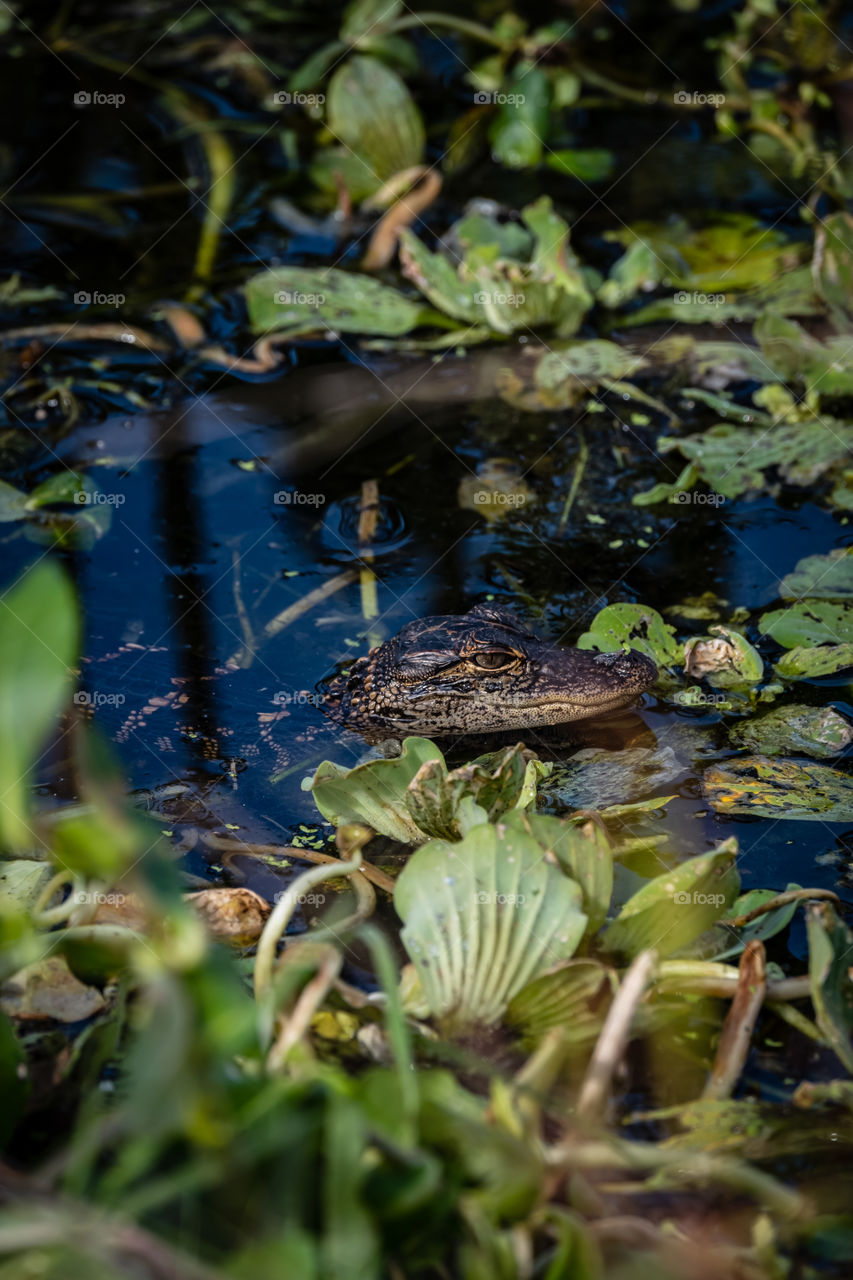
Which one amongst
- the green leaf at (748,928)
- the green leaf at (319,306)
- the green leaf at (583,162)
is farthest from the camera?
the green leaf at (583,162)

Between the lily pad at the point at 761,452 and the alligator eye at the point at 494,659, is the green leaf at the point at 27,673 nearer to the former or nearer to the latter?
the alligator eye at the point at 494,659

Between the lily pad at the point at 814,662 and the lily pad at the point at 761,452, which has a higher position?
the lily pad at the point at 761,452

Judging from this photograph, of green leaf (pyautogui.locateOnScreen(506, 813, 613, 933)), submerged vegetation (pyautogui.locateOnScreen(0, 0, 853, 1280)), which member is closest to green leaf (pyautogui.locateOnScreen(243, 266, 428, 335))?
submerged vegetation (pyautogui.locateOnScreen(0, 0, 853, 1280))

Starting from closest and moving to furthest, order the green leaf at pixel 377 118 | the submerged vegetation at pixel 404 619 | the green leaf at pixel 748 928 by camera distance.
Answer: the submerged vegetation at pixel 404 619, the green leaf at pixel 748 928, the green leaf at pixel 377 118

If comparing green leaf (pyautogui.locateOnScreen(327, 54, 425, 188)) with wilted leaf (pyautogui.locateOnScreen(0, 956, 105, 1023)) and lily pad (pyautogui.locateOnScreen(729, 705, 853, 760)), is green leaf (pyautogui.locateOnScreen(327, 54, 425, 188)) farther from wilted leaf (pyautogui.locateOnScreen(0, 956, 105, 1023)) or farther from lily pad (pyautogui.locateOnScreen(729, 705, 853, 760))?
wilted leaf (pyautogui.locateOnScreen(0, 956, 105, 1023))

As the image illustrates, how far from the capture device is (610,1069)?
6.28ft

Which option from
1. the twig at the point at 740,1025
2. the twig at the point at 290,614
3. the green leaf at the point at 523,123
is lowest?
the twig at the point at 740,1025

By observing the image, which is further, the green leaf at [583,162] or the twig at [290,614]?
→ the green leaf at [583,162]

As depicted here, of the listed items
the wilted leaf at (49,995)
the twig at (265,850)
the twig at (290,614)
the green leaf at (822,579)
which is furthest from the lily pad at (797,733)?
the wilted leaf at (49,995)

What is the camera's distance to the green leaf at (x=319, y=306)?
5.41m

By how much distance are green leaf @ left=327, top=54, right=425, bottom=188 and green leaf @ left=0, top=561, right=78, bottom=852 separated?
553cm

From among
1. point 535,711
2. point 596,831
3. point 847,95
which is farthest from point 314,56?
point 596,831

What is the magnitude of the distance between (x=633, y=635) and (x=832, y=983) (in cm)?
187

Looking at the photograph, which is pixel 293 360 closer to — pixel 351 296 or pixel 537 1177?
pixel 351 296
